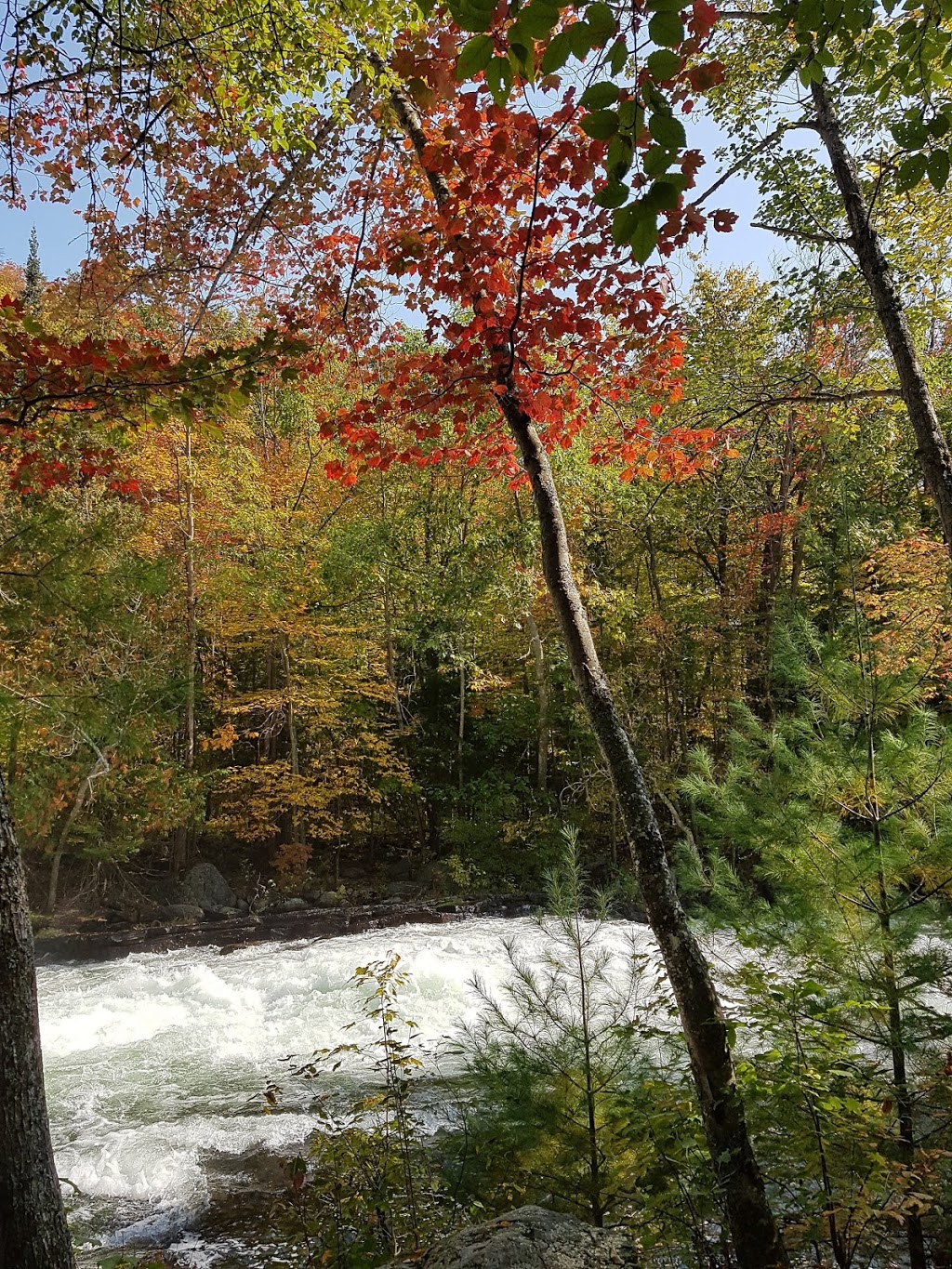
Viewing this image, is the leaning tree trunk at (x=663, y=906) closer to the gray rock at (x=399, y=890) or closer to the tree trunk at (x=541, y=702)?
the tree trunk at (x=541, y=702)

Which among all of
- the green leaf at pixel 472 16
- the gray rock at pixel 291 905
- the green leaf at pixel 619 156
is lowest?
the gray rock at pixel 291 905

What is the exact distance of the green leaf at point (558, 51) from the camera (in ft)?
3.07

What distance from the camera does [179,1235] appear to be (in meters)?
3.79

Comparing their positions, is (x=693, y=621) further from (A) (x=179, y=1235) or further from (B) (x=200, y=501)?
(A) (x=179, y=1235)

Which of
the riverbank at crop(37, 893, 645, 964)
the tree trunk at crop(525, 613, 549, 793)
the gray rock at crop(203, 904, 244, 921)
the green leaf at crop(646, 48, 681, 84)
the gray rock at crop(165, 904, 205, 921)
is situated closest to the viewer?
the green leaf at crop(646, 48, 681, 84)

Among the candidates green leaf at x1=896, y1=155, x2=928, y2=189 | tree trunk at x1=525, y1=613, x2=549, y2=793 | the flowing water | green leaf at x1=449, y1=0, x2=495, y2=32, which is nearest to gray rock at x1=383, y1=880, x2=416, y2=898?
the flowing water

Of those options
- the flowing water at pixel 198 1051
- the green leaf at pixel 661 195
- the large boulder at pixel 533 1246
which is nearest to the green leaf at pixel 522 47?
the green leaf at pixel 661 195

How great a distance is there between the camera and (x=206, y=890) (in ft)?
37.9

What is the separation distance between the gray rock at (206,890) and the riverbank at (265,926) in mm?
714

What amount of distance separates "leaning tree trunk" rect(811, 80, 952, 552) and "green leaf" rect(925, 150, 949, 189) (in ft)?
7.66

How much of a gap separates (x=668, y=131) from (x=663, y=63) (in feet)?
0.24

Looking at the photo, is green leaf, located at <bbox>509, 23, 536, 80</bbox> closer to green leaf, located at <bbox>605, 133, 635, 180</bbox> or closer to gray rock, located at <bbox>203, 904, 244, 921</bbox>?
green leaf, located at <bbox>605, 133, 635, 180</bbox>

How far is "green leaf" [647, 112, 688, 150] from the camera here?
95cm

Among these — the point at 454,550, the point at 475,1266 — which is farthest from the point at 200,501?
the point at 475,1266
